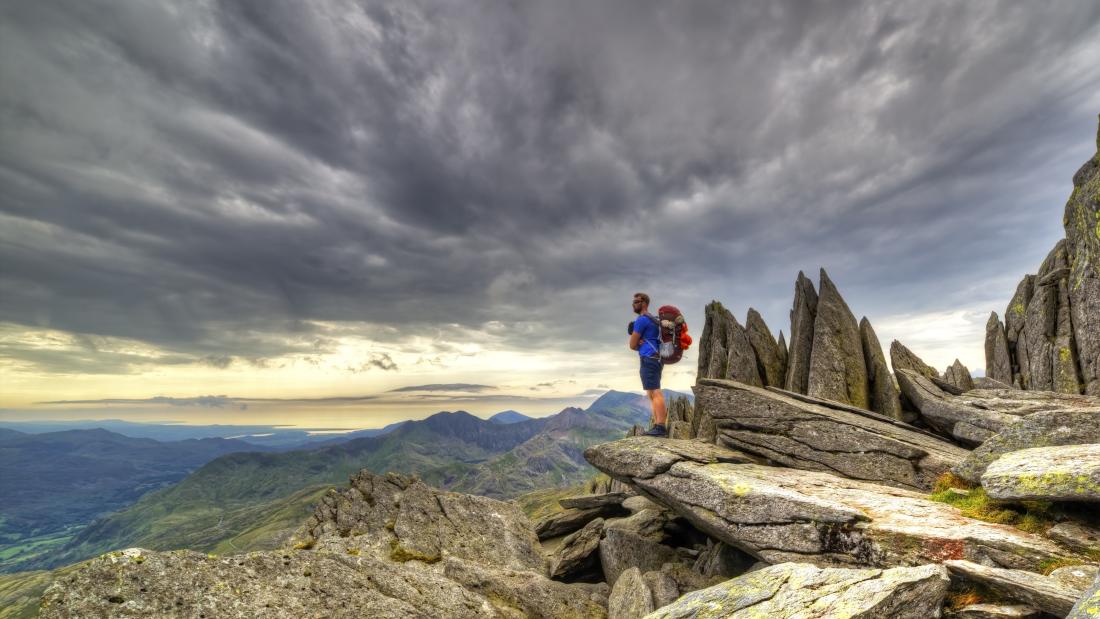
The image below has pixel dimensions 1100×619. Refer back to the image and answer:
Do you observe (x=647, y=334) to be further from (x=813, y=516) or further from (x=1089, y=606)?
(x=1089, y=606)

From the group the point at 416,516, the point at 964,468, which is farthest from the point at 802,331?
the point at 416,516

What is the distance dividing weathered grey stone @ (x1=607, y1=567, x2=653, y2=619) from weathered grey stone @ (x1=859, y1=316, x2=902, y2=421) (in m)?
19.5

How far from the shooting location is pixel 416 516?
1043 inches

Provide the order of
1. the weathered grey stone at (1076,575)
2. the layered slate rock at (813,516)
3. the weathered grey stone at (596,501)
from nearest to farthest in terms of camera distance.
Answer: the weathered grey stone at (1076,575) → the layered slate rock at (813,516) → the weathered grey stone at (596,501)

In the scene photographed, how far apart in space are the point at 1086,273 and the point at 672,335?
149ft

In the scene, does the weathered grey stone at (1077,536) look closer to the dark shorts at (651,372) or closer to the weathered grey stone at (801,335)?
the dark shorts at (651,372)

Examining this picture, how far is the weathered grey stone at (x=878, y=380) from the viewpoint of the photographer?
27297 millimetres

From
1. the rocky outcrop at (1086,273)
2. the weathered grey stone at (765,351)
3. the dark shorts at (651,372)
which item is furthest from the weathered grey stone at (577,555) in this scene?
the rocky outcrop at (1086,273)

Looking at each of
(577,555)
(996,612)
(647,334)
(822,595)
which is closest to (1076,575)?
(996,612)

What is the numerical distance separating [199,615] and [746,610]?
15424 mm

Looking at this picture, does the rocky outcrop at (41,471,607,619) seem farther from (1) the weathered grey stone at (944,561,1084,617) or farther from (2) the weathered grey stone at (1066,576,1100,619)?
(2) the weathered grey stone at (1066,576,1100,619)

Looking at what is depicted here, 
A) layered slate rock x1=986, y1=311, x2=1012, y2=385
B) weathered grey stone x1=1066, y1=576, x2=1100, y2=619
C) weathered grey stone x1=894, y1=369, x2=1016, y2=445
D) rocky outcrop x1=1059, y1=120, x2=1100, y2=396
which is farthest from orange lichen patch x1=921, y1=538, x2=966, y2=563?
layered slate rock x1=986, y1=311, x2=1012, y2=385

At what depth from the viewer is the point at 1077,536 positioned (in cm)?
1172

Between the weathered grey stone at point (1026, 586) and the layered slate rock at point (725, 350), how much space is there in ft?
69.0
